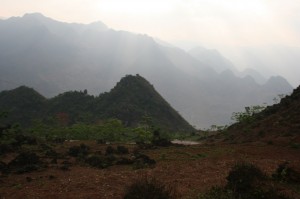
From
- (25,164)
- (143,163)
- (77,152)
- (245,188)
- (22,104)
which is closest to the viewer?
(245,188)

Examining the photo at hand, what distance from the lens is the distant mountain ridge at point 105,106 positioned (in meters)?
87.6

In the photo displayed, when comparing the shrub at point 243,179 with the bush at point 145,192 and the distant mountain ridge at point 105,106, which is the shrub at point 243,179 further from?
the distant mountain ridge at point 105,106

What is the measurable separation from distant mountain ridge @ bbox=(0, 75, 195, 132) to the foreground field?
59.3 m

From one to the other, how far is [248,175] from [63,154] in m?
19.6

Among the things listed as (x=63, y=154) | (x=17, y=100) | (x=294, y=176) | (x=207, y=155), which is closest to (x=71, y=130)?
(x=63, y=154)

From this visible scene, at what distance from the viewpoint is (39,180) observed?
790 inches

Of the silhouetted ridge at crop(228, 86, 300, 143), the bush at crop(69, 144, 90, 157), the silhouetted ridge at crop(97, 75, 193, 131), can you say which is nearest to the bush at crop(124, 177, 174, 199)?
the bush at crop(69, 144, 90, 157)

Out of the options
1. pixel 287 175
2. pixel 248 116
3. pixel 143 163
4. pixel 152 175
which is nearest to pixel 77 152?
pixel 143 163

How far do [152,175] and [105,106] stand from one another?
75782 mm

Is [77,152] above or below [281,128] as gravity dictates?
below

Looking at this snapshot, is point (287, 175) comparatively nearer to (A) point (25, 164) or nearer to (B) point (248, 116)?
(A) point (25, 164)

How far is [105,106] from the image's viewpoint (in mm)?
93688

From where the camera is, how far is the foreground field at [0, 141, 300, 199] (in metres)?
16.1

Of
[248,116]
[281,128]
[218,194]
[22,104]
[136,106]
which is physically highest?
[136,106]
